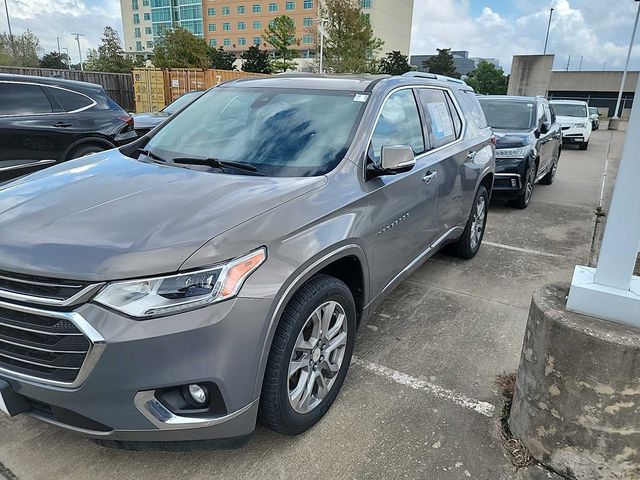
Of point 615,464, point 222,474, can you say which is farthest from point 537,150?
point 222,474

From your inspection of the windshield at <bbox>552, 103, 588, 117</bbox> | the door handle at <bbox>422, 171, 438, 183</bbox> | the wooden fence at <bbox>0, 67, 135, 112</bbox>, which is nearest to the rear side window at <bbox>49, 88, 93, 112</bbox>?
the door handle at <bbox>422, 171, 438, 183</bbox>

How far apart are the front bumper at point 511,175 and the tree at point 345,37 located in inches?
1184

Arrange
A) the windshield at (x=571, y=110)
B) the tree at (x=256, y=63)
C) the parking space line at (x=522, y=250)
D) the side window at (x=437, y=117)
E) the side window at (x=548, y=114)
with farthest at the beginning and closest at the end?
the tree at (x=256, y=63), the windshield at (x=571, y=110), the side window at (x=548, y=114), the parking space line at (x=522, y=250), the side window at (x=437, y=117)

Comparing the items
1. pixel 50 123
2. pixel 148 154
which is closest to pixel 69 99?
pixel 50 123

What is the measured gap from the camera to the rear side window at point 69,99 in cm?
716

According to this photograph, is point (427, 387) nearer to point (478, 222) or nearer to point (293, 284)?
point (293, 284)

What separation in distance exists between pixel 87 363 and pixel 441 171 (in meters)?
3.02

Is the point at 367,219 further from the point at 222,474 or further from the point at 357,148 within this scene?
the point at 222,474

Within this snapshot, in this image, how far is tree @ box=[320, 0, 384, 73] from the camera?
36.4 metres

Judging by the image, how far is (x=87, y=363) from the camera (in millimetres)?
1859

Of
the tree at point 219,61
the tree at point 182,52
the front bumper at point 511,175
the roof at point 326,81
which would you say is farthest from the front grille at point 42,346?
the tree at point 219,61

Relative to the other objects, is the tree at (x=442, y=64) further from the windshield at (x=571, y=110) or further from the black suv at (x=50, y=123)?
the black suv at (x=50, y=123)

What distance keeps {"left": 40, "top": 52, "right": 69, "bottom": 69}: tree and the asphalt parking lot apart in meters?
74.7

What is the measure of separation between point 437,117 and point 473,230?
4.94 feet
